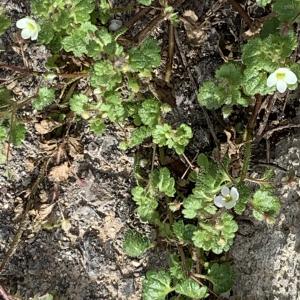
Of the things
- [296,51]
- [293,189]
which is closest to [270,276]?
[293,189]

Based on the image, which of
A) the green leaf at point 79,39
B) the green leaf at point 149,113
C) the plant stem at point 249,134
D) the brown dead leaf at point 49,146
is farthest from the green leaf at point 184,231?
the green leaf at point 79,39

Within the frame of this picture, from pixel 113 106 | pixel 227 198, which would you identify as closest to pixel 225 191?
pixel 227 198

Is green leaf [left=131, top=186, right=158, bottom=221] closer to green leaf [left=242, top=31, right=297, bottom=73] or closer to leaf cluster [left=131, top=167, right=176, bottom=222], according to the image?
leaf cluster [left=131, top=167, right=176, bottom=222]

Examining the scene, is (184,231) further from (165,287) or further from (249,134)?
(249,134)

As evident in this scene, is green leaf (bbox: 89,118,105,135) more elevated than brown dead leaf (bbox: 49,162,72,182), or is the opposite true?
green leaf (bbox: 89,118,105,135)

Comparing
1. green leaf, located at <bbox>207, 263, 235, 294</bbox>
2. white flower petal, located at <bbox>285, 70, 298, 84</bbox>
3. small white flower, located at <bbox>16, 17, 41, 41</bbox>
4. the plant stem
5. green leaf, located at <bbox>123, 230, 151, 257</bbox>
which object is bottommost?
green leaf, located at <bbox>207, 263, 235, 294</bbox>

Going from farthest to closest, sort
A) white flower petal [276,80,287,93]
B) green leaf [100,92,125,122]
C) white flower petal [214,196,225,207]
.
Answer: green leaf [100,92,125,122]
white flower petal [214,196,225,207]
white flower petal [276,80,287,93]

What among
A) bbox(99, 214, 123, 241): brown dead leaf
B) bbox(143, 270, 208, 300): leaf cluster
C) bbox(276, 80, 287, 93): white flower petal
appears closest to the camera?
bbox(276, 80, 287, 93): white flower petal

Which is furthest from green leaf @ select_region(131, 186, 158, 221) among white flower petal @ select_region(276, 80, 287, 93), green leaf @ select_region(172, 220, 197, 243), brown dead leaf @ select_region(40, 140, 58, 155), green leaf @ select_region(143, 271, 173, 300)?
white flower petal @ select_region(276, 80, 287, 93)
